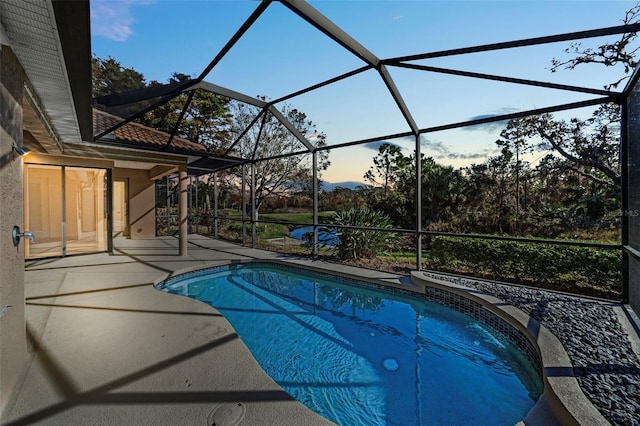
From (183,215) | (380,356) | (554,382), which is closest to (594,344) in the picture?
(554,382)

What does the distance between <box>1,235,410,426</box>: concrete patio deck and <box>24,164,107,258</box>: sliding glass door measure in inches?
133

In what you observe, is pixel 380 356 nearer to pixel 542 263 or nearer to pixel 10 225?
pixel 10 225

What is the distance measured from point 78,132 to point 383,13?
5425 mm

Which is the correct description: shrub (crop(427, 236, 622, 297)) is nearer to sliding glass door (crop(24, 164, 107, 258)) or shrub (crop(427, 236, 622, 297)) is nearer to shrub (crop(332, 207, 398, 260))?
shrub (crop(332, 207, 398, 260))

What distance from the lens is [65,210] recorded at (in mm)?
7504

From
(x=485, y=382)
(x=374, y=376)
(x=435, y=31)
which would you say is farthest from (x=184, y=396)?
(x=435, y=31)

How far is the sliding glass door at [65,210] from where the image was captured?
7.12 metres

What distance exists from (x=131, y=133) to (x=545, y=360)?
832 cm

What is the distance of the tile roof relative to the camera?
589 centimetres

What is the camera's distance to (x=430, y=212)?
1249 centimetres

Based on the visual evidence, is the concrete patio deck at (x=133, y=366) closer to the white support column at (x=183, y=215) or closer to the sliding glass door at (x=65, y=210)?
the white support column at (x=183, y=215)

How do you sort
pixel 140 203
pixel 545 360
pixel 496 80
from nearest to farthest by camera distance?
pixel 545 360
pixel 496 80
pixel 140 203

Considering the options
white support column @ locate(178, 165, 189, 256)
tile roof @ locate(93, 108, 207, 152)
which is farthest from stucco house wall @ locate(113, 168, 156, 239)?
white support column @ locate(178, 165, 189, 256)

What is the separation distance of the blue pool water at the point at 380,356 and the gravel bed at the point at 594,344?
0.48m
